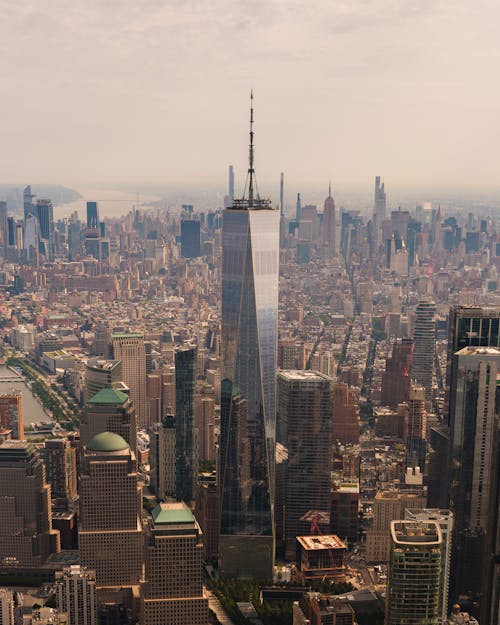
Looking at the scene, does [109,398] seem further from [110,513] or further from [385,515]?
[385,515]

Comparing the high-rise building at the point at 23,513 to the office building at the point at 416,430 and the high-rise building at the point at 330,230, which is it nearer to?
the office building at the point at 416,430

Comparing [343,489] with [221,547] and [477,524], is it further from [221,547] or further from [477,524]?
[477,524]

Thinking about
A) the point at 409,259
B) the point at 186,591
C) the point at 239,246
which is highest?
the point at 239,246

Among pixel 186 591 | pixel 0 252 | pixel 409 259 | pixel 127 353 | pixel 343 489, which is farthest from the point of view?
pixel 0 252

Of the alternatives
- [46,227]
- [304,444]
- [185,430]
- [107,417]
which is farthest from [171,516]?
[46,227]

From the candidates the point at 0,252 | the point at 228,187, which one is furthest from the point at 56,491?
the point at 0,252

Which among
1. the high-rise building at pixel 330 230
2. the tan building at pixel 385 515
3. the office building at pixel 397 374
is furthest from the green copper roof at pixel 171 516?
the high-rise building at pixel 330 230

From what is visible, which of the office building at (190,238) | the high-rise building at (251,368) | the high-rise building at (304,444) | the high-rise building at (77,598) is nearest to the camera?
the high-rise building at (77,598)
